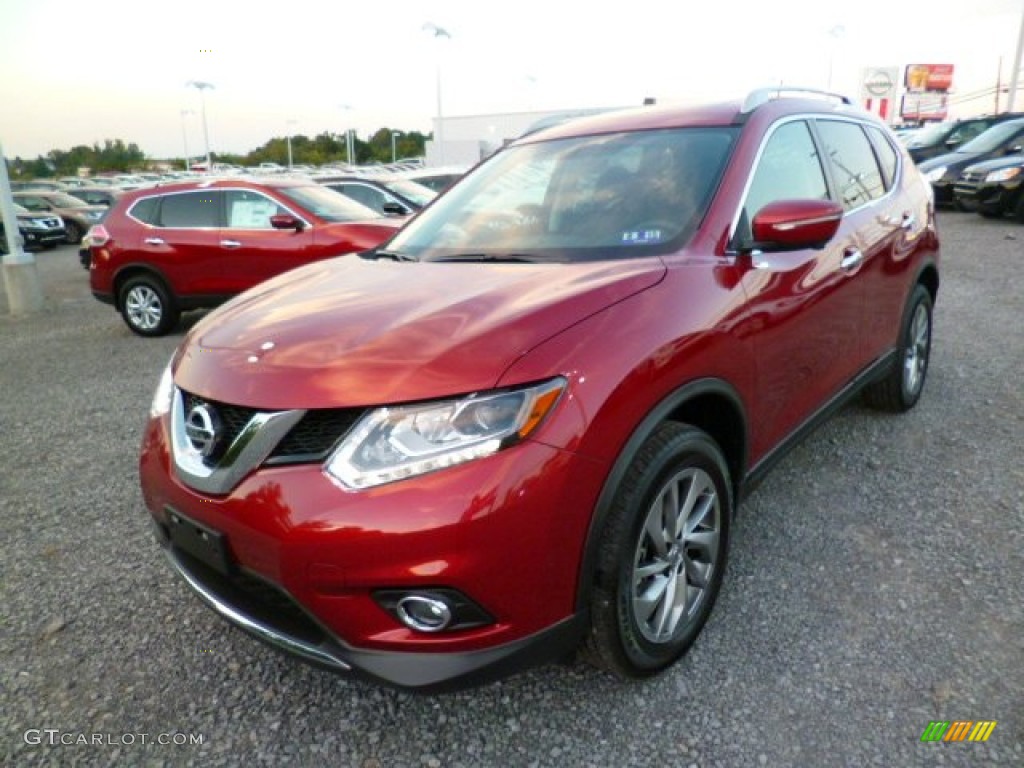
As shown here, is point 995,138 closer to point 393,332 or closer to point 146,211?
point 146,211

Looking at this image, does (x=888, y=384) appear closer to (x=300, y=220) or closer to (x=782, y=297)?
(x=782, y=297)

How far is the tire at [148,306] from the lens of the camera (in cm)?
836

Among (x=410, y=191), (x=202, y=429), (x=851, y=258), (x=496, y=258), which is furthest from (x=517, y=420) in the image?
(x=410, y=191)

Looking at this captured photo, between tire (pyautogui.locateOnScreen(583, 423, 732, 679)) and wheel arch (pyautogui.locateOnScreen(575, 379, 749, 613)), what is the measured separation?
40 mm

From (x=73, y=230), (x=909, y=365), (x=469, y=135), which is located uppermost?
(x=469, y=135)

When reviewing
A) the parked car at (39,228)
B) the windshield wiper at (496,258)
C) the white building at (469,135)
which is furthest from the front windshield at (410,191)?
the white building at (469,135)

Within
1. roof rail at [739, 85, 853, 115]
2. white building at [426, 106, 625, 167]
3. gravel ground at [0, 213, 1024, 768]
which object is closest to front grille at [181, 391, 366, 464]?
gravel ground at [0, 213, 1024, 768]

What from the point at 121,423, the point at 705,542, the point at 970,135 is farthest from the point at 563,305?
the point at 970,135

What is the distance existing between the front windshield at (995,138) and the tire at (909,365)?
39.7ft

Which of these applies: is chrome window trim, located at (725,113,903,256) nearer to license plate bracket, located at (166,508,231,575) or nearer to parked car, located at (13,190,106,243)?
license plate bracket, located at (166,508,231,575)

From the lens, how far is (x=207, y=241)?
8281 mm

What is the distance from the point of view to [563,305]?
2.05 meters

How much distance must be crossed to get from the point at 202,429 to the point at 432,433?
699 millimetres

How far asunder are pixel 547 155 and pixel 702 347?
145 cm
